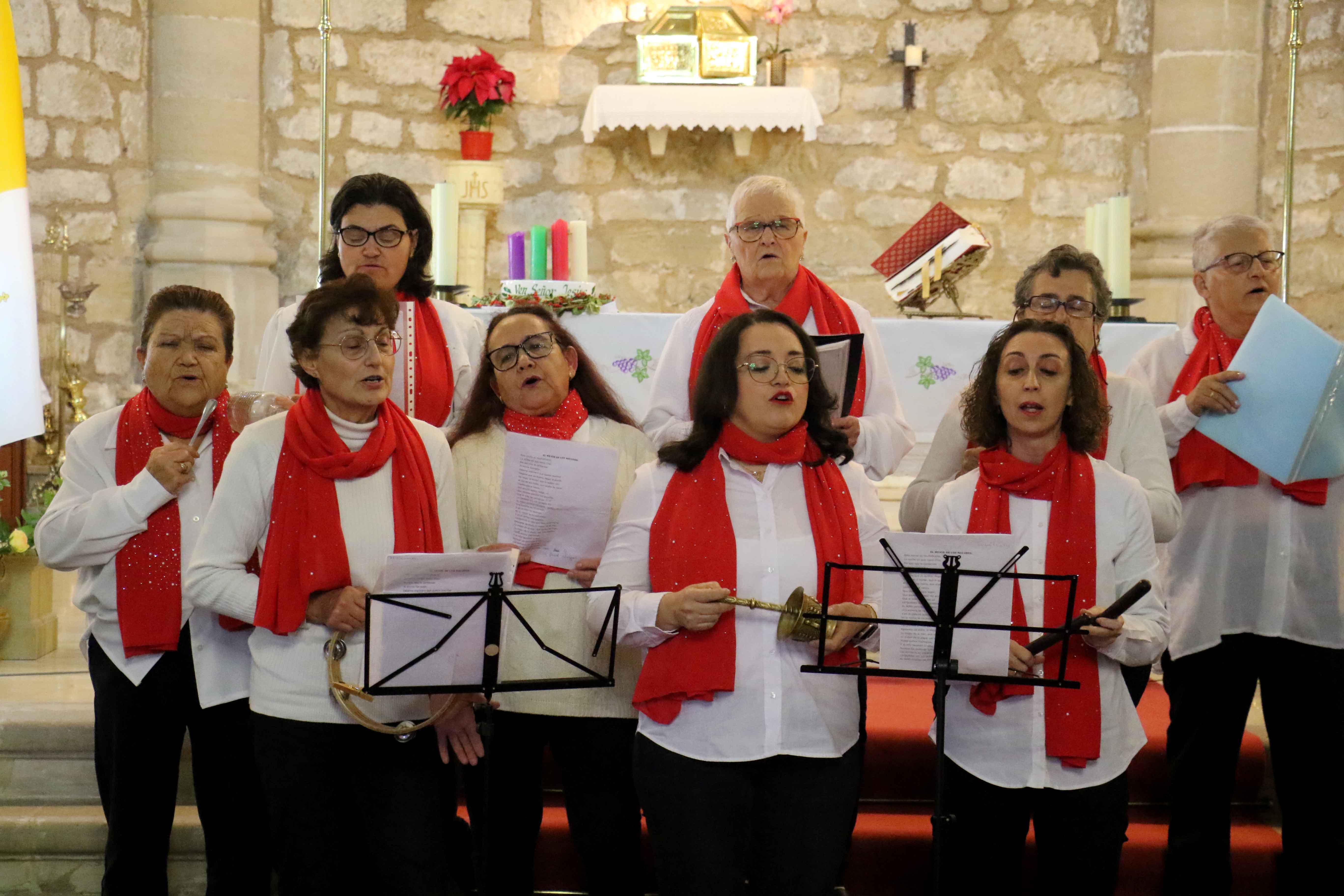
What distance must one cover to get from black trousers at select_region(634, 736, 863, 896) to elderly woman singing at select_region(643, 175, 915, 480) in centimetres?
89

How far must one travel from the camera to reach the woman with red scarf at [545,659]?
106 inches

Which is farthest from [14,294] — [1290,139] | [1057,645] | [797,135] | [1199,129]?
[1199,129]

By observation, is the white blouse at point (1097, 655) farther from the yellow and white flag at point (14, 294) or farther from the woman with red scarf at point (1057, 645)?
the yellow and white flag at point (14, 294)

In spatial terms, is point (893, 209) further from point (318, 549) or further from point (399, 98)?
point (318, 549)

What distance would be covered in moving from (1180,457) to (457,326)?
1.77 meters

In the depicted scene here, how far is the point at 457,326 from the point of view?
3342 mm

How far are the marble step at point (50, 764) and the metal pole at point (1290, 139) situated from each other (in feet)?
12.6

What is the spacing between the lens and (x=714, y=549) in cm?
247

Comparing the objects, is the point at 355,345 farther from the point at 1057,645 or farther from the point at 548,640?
the point at 1057,645

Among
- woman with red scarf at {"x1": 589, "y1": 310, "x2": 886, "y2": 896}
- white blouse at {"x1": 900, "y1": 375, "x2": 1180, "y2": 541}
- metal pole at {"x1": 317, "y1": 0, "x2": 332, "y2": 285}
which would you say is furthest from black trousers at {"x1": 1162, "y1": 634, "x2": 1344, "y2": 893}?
metal pole at {"x1": 317, "y1": 0, "x2": 332, "y2": 285}

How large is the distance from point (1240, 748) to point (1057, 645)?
2.97ft

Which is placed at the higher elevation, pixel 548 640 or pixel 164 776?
pixel 548 640

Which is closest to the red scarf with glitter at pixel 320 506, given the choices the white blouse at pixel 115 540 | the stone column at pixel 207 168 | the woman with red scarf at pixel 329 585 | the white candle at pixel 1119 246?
the woman with red scarf at pixel 329 585

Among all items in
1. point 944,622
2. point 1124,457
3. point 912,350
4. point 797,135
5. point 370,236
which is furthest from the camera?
point 797,135
